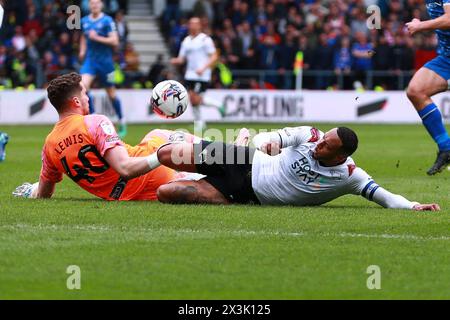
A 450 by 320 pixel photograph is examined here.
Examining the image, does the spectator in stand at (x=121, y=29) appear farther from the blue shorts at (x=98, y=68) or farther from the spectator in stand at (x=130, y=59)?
the blue shorts at (x=98, y=68)

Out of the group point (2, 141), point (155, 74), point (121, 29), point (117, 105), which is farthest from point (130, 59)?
point (2, 141)

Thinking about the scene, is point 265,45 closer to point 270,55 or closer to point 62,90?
point 270,55

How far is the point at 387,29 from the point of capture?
105 feet

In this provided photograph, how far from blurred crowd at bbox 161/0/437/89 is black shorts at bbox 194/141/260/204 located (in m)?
20.0

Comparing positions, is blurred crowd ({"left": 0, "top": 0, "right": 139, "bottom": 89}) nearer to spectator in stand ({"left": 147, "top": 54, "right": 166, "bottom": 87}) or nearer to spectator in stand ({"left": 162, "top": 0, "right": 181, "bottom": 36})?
spectator in stand ({"left": 147, "top": 54, "right": 166, "bottom": 87})

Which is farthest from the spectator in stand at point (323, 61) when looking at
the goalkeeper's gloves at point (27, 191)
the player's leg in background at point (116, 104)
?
the goalkeeper's gloves at point (27, 191)

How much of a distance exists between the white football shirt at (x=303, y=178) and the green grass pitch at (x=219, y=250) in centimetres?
18

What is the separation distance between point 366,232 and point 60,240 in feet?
8.17

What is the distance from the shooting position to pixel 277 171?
9797 millimetres

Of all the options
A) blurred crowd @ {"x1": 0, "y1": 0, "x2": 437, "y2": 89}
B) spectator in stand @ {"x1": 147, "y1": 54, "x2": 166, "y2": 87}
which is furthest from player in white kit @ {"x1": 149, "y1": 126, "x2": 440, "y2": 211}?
spectator in stand @ {"x1": 147, "y1": 54, "x2": 166, "y2": 87}

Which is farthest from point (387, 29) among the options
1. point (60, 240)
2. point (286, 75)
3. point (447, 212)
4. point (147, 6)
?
point (60, 240)

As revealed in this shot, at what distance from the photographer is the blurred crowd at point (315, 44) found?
30.7 m

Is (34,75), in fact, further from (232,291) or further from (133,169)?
(232,291)

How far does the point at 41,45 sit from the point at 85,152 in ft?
67.6
